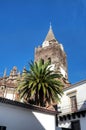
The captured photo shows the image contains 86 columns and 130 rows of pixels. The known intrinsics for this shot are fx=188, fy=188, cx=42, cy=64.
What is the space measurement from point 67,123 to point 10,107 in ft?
54.8

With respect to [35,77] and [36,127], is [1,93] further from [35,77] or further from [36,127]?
[36,127]

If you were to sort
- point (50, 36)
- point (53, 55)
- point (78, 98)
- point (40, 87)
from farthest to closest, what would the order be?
point (50, 36)
point (53, 55)
point (78, 98)
point (40, 87)

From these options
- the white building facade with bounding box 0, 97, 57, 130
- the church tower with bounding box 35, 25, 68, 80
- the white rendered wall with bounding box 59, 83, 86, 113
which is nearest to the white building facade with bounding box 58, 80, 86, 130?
the white rendered wall with bounding box 59, 83, 86, 113

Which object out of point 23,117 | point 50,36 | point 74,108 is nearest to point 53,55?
point 50,36

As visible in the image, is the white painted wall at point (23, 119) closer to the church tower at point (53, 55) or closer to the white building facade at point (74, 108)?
the white building facade at point (74, 108)

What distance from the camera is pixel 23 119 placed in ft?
46.0

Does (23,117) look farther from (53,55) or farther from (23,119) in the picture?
(53,55)

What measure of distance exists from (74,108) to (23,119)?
50.5 ft

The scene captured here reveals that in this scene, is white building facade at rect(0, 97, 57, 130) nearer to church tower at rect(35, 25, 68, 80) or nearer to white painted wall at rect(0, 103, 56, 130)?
white painted wall at rect(0, 103, 56, 130)

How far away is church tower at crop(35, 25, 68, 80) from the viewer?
150 ft

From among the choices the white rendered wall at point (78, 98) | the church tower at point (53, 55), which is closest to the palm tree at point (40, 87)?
the white rendered wall at point (78, 98)

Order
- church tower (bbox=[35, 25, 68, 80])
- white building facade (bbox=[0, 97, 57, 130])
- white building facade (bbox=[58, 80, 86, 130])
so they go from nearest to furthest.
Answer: white building facade (bbox=[0, 97, 57, 130]), white building facade (bbox=[58, 80, 86, 130]), church tower (bbox=[35, 25, 68, 80])

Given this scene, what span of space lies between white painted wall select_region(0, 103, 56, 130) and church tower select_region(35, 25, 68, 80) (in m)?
28.4

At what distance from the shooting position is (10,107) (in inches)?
531
